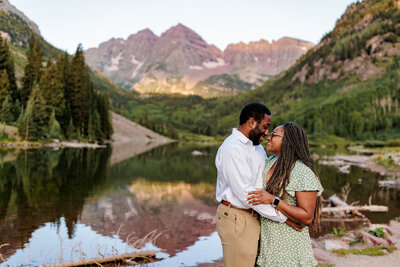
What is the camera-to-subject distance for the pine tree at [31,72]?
291 ft

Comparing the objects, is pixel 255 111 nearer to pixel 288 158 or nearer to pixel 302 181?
pixel 288 158

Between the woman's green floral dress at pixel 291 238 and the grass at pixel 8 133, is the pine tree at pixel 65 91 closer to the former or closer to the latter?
the grass at pixel 8 133

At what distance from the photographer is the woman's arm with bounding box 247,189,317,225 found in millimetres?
4453

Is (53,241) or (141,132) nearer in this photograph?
(53,241)

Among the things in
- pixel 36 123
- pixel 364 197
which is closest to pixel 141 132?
pixel 36 123

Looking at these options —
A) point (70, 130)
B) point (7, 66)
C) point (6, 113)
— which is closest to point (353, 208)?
point (6, 113)

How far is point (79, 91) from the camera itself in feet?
316

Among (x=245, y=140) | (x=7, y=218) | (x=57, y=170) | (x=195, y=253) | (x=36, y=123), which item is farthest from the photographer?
(x=36, y=123)

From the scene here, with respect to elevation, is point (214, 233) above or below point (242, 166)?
below

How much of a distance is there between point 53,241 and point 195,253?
20.8 ft

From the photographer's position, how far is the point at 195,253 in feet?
46.4

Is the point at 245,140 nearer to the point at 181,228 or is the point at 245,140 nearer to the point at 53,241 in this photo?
the point at 53,241

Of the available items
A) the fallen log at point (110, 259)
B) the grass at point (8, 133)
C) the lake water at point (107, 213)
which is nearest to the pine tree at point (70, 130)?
the grass at point (8, 133)

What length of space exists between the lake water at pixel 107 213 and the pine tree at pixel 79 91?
205 feet
